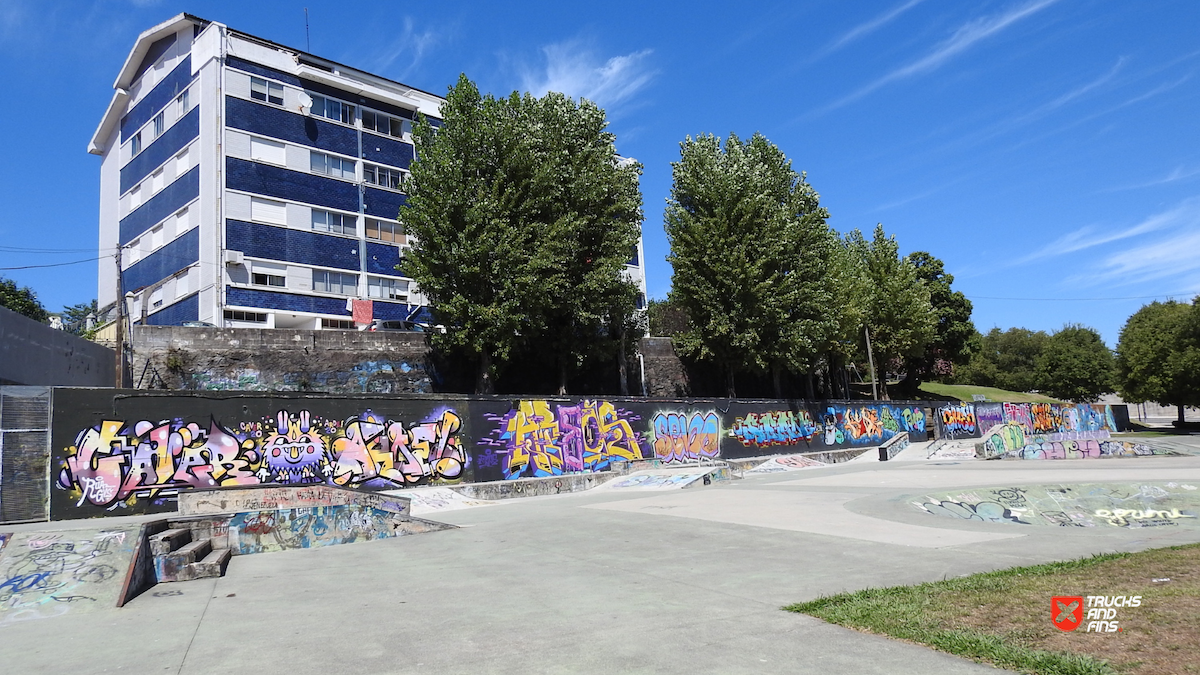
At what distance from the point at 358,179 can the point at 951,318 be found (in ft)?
164

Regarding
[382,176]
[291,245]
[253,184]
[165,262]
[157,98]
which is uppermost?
[157,98]

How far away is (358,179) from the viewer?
39.4m

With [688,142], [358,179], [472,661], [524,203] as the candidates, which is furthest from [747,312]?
[472,661]

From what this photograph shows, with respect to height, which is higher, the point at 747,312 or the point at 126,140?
the point at 126,140

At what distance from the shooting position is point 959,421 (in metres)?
45.3

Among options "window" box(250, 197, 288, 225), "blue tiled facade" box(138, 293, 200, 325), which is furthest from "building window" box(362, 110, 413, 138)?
"blue tiled facade" box(138, 293, 200, 325)

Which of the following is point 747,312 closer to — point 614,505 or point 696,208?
point 696,208

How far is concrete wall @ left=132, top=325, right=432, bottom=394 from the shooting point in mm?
24234

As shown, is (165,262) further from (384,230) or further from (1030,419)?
(1030,419)

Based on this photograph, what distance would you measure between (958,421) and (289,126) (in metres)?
43.2

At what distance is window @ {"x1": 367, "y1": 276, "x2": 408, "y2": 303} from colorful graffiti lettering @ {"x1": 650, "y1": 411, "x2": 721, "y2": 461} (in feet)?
62.5

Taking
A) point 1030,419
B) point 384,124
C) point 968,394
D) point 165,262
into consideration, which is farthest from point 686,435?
point 968,394

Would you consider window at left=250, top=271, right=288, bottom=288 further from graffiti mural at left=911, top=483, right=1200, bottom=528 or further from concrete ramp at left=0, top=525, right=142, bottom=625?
graffiti mural at left=911, top=483, right=1200, bottom=528

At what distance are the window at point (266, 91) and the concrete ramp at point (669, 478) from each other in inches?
1107
